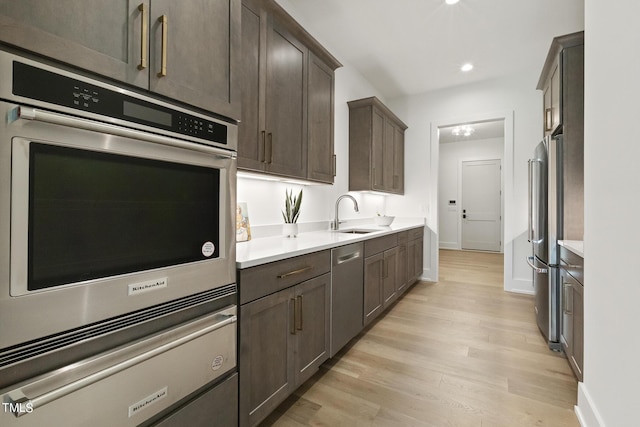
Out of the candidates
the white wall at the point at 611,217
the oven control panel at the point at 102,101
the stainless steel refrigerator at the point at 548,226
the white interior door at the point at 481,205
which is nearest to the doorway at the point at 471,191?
the white interior door at the point at 481,205

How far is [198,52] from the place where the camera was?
3.51 ft

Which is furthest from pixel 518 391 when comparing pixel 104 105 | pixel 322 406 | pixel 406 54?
pixel 406 54

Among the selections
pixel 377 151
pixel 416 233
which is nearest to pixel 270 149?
pixel 377 151

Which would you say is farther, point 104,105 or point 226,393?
point 226,393

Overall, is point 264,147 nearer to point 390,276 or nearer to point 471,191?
point 390,276

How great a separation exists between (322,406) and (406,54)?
11.9 feet

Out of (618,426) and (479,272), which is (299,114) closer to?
(618,426)

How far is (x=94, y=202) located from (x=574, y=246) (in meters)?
2.59

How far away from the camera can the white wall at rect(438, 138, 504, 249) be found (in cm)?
731

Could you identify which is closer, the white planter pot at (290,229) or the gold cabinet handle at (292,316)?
the gold cabinet handle at (292,316)

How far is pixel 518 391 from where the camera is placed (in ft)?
5.85

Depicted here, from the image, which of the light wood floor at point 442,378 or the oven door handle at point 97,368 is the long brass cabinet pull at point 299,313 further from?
the oven door handle at point 97,368

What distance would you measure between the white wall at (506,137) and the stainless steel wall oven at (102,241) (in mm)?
3923

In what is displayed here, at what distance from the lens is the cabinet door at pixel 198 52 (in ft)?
3.08
